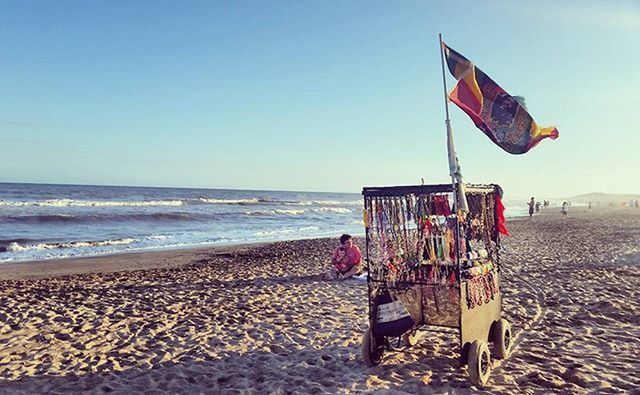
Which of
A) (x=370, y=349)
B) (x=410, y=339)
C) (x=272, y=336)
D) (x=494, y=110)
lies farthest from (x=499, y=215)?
(x=272, y=336)

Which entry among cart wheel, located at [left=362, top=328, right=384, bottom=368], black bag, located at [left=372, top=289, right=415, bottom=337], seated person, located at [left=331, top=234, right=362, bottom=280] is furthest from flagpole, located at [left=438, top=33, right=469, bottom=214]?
seated person, located at [left=331, top=234, right=362, bottom=280]

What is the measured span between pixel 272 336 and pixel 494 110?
4818 mm

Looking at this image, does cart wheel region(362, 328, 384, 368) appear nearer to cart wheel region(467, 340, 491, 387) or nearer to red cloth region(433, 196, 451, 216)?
cart wheel region(467, 340, 491, 387)

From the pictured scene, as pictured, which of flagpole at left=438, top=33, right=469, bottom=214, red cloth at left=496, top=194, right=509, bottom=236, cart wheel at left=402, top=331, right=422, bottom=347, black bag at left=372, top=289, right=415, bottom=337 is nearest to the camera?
flagpole at left=438, top=33, right=469, bottom=214

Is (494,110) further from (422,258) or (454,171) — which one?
(422,258)

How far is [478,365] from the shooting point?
17.9 ft

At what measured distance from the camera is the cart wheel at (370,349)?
6.09 m

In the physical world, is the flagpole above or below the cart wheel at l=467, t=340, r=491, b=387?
above

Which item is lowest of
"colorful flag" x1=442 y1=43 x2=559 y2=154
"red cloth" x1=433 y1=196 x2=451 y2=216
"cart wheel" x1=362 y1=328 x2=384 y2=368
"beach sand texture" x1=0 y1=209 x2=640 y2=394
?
"beach sand texture" x1=0 y1=209 x2=640 y2=394

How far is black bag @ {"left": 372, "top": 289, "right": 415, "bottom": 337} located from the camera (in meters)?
5.97

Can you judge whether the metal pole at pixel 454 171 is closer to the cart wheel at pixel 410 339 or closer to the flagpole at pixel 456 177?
the flagpole at pixel 456 177

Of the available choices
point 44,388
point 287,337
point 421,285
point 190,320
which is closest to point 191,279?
point 190,320

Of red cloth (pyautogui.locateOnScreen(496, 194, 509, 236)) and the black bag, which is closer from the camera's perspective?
the black bag

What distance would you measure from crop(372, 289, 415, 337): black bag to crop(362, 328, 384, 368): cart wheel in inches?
3.6
